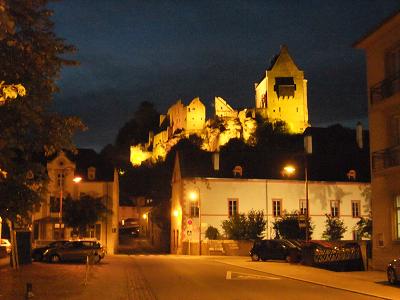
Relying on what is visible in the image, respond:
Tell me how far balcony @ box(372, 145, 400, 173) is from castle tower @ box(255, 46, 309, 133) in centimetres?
10100

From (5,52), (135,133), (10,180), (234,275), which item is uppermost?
(135,133)

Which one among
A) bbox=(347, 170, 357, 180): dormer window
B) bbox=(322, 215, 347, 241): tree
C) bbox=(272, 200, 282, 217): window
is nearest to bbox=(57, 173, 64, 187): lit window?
bbox=(272, 200, 282, 217): window

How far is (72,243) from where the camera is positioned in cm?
3653

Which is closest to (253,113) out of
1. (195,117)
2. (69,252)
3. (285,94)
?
(285,94)

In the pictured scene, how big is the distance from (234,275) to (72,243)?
45.7ft

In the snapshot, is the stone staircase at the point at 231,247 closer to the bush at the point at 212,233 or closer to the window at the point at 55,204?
the bush at the point at 212,233

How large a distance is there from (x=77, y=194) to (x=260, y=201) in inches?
725

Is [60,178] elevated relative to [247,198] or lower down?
elevated

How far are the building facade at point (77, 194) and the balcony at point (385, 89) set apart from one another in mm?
36108

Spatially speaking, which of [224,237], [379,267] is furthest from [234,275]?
[224,237]

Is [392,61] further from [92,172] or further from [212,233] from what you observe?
[92,172]

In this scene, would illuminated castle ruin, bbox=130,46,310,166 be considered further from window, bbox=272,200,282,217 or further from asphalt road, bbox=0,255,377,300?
asphalt road, bbox=0,255,377,300

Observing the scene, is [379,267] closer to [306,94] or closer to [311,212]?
[311,212]

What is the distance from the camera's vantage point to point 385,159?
27.5 metres
